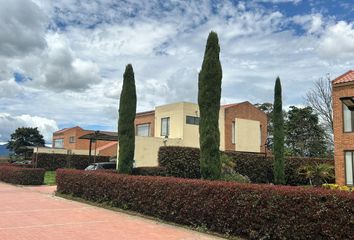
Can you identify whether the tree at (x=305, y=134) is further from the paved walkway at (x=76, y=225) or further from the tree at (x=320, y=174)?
the paved walkway at (x=76, y=225)

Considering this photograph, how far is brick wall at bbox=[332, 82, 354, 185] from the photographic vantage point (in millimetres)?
22328

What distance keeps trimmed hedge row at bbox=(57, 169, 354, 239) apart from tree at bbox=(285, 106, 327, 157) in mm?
41273

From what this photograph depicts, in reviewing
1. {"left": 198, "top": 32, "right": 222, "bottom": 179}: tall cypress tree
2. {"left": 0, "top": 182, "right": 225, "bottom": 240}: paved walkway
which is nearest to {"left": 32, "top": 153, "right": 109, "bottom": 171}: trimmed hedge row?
{"left": 0, "top": 182, "right": 225, "bottom": 240}: paved walkway

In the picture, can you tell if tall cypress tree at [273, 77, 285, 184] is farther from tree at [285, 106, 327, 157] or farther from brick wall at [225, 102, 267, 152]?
tree at [285, 106, 327, 157]

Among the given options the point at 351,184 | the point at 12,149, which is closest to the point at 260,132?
the point at 351,184

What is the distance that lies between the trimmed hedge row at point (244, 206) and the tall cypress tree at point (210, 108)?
219 cm

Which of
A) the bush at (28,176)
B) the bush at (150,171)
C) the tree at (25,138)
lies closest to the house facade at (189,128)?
the bush at (28,176)

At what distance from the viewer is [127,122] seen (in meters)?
19.3

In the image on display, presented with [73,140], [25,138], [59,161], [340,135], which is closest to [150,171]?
[340,135]

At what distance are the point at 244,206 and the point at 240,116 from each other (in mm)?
31244

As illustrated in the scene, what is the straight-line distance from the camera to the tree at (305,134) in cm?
5253

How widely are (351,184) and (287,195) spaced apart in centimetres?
1535

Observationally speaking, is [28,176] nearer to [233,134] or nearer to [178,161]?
[178,161]

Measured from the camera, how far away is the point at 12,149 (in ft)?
233
